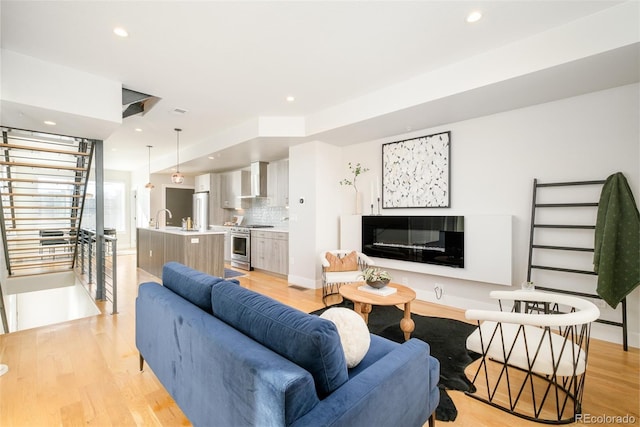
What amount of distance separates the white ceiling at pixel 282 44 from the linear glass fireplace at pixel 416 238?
4.32 feet

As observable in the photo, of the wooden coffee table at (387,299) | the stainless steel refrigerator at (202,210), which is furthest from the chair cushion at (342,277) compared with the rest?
the stainless steel refrigerator at (202,210)

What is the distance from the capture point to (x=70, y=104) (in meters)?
2.97

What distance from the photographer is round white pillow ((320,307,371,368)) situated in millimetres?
1326

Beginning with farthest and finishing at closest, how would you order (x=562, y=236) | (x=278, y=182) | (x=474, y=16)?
(x=278, y=182)
(x=562, y=236)
(x=474, y=16)

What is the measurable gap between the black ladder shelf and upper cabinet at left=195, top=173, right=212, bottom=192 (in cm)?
714

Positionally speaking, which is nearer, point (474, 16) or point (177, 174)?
point (474, 16)

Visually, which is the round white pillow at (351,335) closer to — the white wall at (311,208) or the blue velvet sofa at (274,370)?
the blue velvet sofa at (274,370)

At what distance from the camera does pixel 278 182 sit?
6148mm

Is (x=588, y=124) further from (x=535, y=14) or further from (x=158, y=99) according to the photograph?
(x=158, y=99)

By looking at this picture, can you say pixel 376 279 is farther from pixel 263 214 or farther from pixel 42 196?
pixel 42 196

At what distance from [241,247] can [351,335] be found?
544 centimetres

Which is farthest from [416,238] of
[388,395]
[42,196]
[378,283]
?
[42,196]

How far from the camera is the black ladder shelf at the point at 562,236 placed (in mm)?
2871

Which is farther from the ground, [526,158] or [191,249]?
[526,158]
